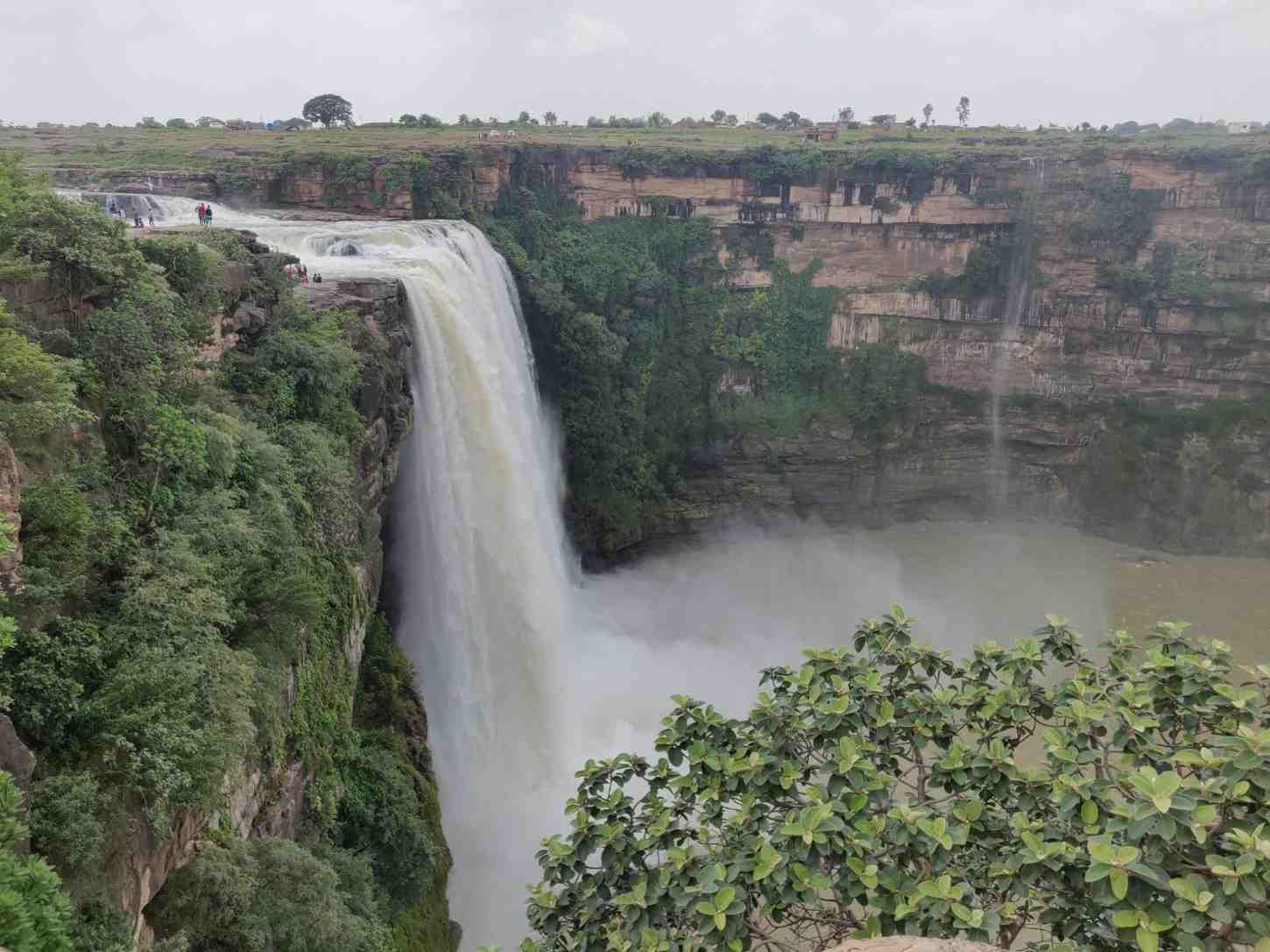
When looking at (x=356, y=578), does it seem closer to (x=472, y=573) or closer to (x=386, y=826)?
(x=386, y=826)

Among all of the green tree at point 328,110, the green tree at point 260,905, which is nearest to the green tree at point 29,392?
the green tree at point 260,905

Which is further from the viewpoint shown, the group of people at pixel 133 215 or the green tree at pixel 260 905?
the group of people at pixel 133 215

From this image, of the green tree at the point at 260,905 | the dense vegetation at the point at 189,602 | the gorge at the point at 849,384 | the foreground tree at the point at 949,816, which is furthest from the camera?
the gorge at the point at 849,384

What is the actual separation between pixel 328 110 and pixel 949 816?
44.7 meters

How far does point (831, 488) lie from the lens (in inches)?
1121

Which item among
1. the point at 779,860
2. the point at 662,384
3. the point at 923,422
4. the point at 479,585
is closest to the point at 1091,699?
the point at 779,860

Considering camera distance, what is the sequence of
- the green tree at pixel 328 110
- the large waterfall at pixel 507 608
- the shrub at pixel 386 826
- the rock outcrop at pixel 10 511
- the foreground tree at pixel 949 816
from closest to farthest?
the foreground tree at pixel 949 816 → the rock outcrop at pixel 10 511 → the shrub at pixel 386 826 → the large waterfall at pixel 507 608 → the green tree at pixel 328 110

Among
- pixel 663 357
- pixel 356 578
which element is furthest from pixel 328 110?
pixel 356 578

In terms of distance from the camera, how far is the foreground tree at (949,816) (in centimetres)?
485

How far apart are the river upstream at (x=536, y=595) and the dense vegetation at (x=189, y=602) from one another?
2.72 meters

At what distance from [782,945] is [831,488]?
23719 millimetres

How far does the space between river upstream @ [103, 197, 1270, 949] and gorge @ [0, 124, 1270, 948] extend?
16 cm

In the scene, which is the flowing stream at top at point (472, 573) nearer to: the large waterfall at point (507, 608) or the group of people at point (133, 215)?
the large waterfall at point (507, 608)

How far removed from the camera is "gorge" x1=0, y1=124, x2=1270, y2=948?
22344 millimetres
